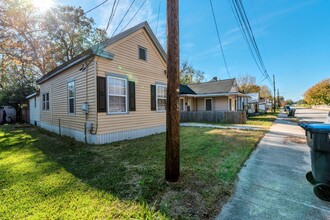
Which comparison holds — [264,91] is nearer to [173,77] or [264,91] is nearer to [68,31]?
[68,31]

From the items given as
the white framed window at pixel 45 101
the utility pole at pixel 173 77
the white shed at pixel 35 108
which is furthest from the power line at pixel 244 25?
the white shed at pixel 35 108

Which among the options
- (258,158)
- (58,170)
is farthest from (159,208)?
(258,158)

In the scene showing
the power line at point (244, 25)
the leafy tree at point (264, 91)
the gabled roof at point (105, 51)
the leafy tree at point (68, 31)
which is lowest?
the gabled roof at point (105, 51)

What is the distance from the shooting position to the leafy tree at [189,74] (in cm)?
3454

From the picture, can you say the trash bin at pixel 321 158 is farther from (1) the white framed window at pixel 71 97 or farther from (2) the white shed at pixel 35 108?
(2) the white shed at pixel 35 108

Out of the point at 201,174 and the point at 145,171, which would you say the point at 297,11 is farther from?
the point at 145,171

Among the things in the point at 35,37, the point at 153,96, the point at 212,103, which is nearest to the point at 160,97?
the point at 153,96

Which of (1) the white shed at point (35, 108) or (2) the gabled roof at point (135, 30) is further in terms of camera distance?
(1) the white shed at point (35, 108)

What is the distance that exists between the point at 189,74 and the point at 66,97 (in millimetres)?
30839

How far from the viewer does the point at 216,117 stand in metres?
16.5

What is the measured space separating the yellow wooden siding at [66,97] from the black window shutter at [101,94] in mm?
187

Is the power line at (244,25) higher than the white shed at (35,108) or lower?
higher

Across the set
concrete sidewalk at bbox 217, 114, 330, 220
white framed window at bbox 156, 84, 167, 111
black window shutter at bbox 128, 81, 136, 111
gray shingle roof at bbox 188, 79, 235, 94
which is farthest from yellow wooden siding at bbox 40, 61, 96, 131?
gray shingle roof at bbox 188, 79, 235, 94

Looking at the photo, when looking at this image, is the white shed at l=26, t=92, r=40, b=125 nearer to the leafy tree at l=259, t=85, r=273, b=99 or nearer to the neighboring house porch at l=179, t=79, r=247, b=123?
the neighboring house porch at l=179, t=79, r=247, b=123
